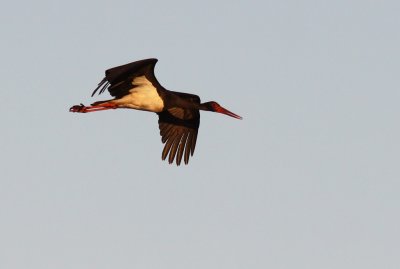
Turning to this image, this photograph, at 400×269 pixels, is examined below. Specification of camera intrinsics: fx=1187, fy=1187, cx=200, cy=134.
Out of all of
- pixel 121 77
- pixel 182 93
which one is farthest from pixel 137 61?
pixel 182 93

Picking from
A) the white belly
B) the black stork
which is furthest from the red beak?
the white belly

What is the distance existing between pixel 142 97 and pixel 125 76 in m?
0.78

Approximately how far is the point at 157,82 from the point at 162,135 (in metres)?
2.03

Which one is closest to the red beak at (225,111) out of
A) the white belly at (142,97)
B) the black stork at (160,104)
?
the black stork at (160,104)

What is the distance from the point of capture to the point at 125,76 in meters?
26.4

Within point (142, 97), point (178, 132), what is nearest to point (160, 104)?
point (142, 97)

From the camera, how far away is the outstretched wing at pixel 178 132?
28.4 m

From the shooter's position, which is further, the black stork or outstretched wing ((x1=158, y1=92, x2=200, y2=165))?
outstretched wing ((x1=158, y1=92, x2=200, y2=165))

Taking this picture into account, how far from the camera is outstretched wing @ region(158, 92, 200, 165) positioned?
28438mm

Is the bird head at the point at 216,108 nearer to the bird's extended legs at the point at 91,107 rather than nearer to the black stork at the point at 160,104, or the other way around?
the black stork at the point at 160,104

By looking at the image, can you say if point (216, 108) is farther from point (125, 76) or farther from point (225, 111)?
point (125, 76)

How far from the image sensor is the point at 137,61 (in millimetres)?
25859

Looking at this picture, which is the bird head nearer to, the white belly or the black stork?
the black stork

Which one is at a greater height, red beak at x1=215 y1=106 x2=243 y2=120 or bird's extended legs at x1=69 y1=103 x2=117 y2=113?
red beak at x1=215 y1=106 x2=243 y2=120
